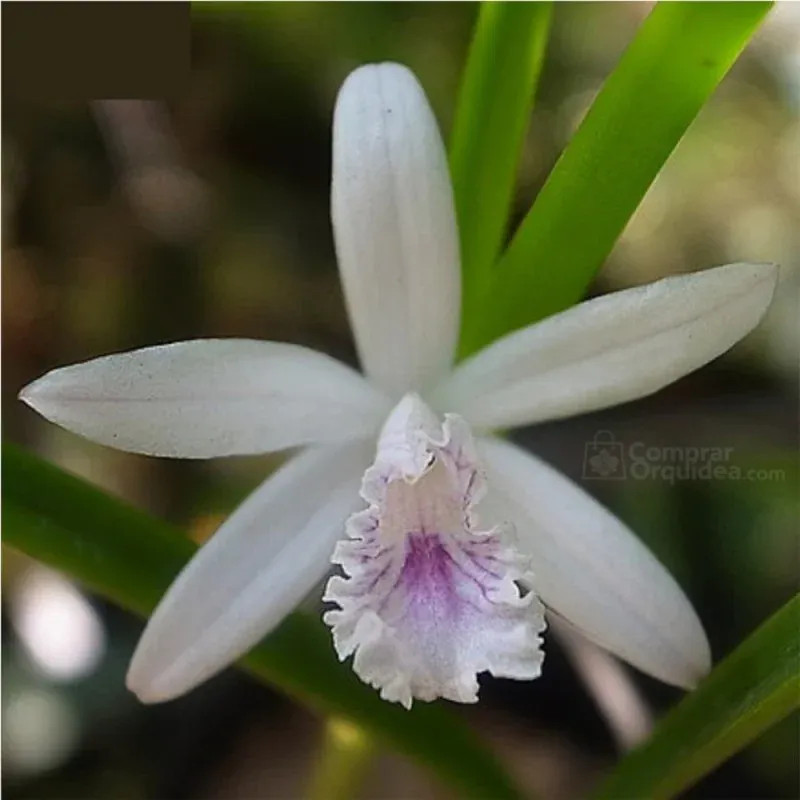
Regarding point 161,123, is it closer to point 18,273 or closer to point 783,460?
point 18,273

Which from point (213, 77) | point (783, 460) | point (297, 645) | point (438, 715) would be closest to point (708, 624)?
point (783, 460)

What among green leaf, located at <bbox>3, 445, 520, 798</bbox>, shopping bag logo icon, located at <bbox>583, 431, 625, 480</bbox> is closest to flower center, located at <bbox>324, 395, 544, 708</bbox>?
green leaf, located at <bbox>3, 445, 520, 798</bbox>

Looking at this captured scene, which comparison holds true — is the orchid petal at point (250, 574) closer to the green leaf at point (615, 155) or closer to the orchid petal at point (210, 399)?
the orchid petal at point (210, 399)

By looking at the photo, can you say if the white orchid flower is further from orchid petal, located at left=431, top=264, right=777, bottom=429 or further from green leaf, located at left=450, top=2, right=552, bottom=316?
green leaf, located at left=450, top=2, right=552, bottom=316

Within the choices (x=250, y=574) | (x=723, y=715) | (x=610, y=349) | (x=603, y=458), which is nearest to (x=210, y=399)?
(x=250, y=574)

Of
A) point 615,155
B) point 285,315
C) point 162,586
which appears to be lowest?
point 162,586

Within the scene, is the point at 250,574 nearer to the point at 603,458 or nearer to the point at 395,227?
the point at 395,227
